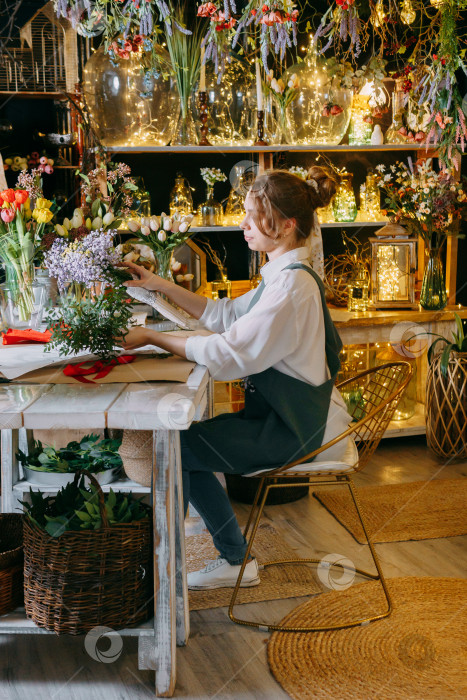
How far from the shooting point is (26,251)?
2.59 m

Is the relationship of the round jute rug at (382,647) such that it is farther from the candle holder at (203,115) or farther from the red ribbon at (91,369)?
the candle holder at (203,115)

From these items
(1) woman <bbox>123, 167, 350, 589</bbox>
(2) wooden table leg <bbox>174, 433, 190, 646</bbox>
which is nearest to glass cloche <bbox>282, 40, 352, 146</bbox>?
(1) woman <bbox>123, 167, 350, 589</bbox>

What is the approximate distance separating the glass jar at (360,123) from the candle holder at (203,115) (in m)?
0.82

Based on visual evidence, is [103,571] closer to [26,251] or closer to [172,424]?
[172,424]

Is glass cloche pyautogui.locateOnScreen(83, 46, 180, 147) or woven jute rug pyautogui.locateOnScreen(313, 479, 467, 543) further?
glass cloche pyautogui.locateOnScreen(83, 46, 180, 147)

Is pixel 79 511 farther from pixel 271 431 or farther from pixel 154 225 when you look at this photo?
pixel 154 225

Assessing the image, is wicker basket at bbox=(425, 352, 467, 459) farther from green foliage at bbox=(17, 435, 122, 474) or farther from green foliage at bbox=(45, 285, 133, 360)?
green foliage at bbox=(45, 285, 133, 360)

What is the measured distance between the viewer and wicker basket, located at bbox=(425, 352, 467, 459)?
12.7ft

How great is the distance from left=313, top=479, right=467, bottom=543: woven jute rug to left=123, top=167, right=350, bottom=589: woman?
0.70 meters

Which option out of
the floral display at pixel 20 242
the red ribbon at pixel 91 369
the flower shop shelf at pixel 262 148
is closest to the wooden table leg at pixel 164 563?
the red ribbon at pixel 91 369

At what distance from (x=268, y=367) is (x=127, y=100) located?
6.13 feet

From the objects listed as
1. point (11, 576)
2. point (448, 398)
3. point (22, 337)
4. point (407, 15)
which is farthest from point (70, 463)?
point (407, 15)

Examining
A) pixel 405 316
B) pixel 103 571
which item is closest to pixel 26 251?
pixel 103 571

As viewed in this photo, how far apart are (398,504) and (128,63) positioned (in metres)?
2.29
